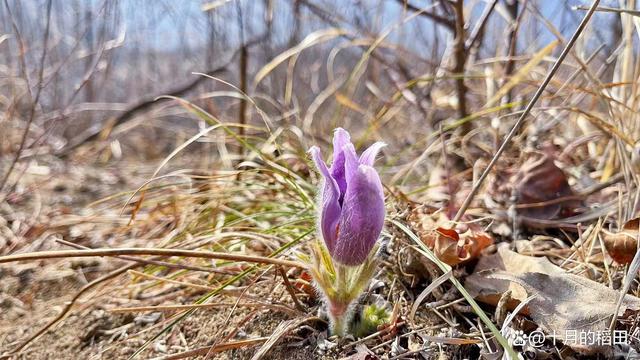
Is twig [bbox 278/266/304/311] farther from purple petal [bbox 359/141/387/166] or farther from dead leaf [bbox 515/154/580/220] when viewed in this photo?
dead leaf [bbox 515/154/580/220]

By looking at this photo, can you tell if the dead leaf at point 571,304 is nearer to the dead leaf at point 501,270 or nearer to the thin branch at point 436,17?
the dead leaf at point 501,270

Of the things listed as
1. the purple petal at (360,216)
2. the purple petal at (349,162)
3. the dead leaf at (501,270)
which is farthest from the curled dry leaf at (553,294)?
the purple petal at (349,162)

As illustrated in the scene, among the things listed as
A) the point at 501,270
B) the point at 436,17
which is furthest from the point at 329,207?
the point at 436,17

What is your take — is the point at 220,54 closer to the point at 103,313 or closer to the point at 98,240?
the point at 98,240

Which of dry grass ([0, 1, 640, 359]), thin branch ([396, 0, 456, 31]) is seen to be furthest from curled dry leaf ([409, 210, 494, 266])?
thin branch ([396, 0, 456, 31])

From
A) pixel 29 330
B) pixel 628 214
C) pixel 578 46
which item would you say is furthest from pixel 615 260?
pixel 29 330

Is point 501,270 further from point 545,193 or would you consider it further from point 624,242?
point 545,193
